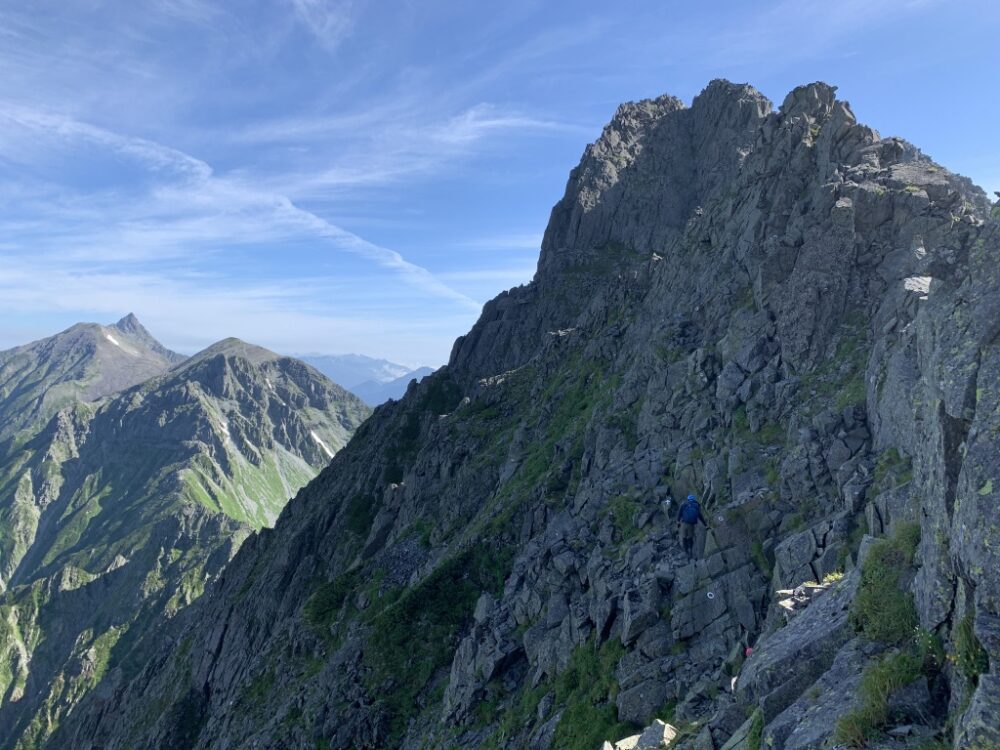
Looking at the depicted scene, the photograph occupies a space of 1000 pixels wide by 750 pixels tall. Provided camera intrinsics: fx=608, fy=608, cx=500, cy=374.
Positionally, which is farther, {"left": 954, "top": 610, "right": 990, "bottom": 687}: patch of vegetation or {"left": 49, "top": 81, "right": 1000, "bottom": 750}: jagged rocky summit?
{"left": 49, "top": 81, "right": 1000, "bottom": 750}: jagged rocky summit

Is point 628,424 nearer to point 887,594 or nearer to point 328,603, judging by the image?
point 328,603

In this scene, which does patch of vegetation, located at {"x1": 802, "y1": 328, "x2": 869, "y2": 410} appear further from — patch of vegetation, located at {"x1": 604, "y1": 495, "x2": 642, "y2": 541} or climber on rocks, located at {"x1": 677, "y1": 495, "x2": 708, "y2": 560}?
patch of vegetation, located at {"x1": 604, "y1": 495, "x2": 642, "y2": 541}

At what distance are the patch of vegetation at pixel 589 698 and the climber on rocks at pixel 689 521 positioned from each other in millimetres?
6999

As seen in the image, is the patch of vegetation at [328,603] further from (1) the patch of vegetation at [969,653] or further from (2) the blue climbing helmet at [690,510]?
(1) the patch of vegetation at [969,653]

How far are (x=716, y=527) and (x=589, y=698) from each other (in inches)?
439

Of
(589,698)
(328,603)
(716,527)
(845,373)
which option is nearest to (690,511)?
(716,527)

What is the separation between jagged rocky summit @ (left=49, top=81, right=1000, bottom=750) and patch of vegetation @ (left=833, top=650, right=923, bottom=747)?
69 millimetres

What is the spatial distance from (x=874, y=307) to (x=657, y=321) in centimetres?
3085

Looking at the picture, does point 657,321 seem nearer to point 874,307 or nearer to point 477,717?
point 874,307

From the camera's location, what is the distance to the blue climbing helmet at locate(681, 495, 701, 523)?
3550 centimetres

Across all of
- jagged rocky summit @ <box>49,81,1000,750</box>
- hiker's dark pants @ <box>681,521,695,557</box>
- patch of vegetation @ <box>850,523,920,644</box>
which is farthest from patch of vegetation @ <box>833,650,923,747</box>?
hiker's dark pants @ <box>681,521,695,557</box>

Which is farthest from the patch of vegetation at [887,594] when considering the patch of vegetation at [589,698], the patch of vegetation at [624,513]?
the patch of vegetation at [624,513]

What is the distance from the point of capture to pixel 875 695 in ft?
42.2

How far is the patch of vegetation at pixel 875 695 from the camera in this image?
1247cm
